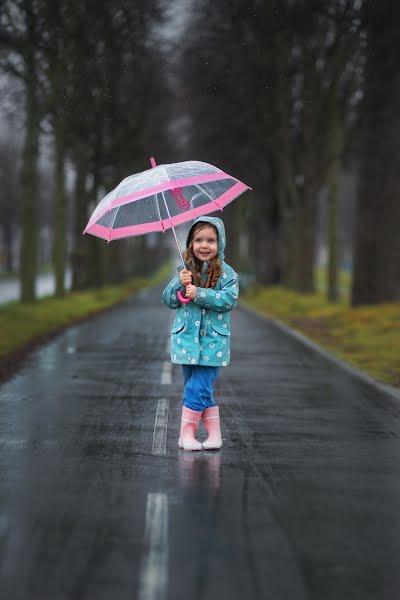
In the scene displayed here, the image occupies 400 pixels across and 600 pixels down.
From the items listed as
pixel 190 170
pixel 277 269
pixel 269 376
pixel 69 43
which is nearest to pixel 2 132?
pixel 277 269

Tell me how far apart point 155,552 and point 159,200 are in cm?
371

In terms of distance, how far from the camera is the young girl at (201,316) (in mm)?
6746

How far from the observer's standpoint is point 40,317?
21812 mm

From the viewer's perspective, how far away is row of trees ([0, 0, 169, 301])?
58.1 feet

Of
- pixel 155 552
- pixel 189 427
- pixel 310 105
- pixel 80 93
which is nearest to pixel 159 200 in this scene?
pixel 189 427

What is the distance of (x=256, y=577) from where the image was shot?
4.09 meters

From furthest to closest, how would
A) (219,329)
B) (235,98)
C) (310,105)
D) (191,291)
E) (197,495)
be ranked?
(235,98), (310,105), (219,329), (191,291), (197,495)

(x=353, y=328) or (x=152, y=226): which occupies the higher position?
(x=152, y=226)

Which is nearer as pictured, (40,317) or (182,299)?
(182,299)

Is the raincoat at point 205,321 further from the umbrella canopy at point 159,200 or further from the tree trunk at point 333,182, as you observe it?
the tree trunk at point 333,182

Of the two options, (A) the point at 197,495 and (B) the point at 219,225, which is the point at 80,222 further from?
(A) the point at 197,495

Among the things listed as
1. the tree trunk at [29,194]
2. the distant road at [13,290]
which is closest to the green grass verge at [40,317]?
the tree trunk at [29,194]

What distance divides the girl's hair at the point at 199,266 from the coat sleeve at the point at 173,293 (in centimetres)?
16

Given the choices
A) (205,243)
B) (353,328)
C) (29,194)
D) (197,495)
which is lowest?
(353,328)
